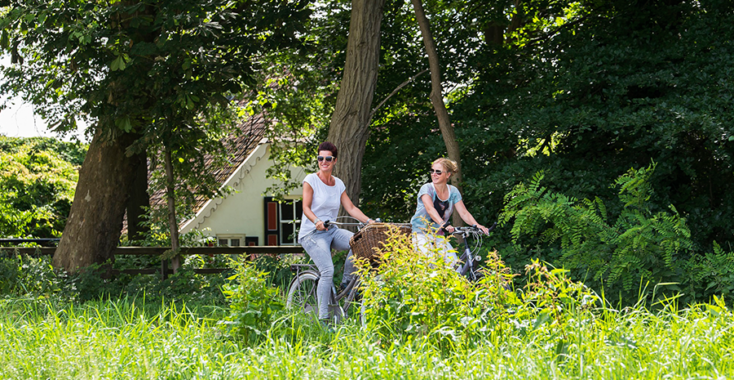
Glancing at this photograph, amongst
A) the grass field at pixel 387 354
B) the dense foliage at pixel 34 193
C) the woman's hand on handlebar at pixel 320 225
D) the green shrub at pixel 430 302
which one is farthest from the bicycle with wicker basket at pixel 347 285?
the dense foliage at pixel 34 193

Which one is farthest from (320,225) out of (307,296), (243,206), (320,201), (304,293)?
(243,206)

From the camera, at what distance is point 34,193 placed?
854 inches

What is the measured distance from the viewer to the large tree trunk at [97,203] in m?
11.4

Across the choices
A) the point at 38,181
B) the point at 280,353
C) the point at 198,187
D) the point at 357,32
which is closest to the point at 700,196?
the point at 357,32

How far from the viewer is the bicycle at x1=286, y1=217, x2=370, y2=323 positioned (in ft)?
19.0

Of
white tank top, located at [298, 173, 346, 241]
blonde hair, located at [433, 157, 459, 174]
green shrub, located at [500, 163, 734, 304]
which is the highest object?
blonde hair, located at [433, 157, 459, 174]

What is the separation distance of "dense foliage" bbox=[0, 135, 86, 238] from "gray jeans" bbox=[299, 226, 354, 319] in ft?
56.4

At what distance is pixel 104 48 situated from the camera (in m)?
9.34

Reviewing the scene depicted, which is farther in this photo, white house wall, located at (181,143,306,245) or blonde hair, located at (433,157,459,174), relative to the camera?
white house wall, located at (181,143,306,245)

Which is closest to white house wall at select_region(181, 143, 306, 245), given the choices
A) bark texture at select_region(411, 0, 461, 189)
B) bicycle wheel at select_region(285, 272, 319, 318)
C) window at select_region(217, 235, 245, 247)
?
window at select_region(217, 235, 245, 247)

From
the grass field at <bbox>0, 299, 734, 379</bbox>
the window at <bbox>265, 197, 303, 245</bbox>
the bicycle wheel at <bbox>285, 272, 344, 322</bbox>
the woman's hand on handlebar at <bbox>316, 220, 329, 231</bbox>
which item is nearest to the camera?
the grass field at <bbox>0, 299, 734, 379</bbox>

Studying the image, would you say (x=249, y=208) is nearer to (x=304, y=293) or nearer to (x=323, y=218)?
(x=304, y=293)

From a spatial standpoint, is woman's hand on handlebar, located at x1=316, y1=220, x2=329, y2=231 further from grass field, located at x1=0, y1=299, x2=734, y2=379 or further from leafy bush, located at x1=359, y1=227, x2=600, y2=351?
leafy bush, located at x1=359, y1=227, x2=600, y2=351

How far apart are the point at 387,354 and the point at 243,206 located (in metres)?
19.0
